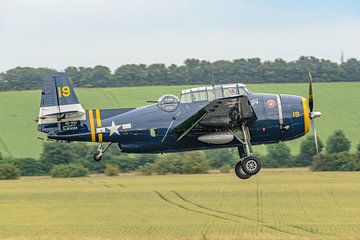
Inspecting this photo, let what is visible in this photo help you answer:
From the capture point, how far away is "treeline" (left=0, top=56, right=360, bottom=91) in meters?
118

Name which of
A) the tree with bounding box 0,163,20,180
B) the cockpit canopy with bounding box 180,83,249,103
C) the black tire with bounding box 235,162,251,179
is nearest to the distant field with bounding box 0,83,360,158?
the tree with bounding box 0,163,20,180

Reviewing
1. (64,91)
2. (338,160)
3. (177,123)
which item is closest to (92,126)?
(64,91)

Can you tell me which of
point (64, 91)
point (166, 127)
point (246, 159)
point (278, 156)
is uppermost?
point (64, 91)

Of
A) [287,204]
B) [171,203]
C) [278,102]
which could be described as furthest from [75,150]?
[278,102]

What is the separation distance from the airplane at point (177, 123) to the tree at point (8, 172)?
244 feet

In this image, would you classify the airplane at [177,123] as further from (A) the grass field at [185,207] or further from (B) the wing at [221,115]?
(A) the grass field at [185,207]

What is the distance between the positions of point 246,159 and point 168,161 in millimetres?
79995

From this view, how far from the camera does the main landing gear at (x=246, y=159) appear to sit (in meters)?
30.9

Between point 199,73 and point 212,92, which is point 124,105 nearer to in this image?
point 199,73

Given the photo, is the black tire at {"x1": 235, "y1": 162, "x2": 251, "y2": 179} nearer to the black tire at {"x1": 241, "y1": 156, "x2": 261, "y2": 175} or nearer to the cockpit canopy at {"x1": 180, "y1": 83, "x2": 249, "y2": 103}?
the black tire at {"x1": 241, "y1": 156, "x2": 261, "y2": 175}

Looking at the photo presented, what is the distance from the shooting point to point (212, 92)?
30703mm

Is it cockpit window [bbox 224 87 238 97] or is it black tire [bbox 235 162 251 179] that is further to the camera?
black tire [bbox 235 162 251 179]

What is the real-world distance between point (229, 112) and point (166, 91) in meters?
70.1

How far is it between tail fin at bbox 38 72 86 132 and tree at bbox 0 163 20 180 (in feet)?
244
